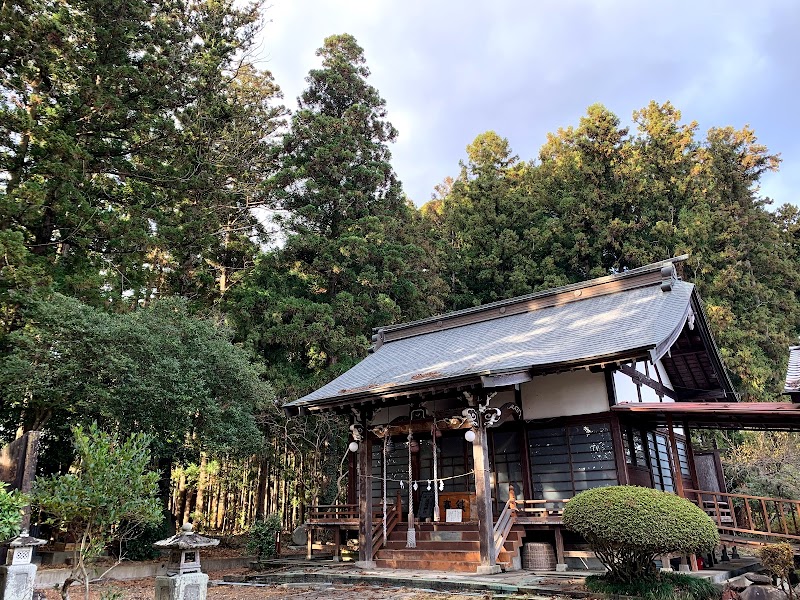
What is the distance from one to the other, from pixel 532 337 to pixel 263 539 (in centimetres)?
825

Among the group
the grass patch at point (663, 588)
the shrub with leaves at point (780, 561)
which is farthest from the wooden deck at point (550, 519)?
the grass patch at point (663, 588)

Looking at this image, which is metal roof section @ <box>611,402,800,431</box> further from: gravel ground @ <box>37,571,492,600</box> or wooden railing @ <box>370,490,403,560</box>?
wooden railing @ <box>370,490,403,560</box>

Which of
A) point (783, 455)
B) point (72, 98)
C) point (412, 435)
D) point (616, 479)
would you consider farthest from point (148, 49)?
point (783, 455)

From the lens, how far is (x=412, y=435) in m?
12.3

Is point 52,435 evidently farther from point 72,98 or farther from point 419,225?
point 419,225

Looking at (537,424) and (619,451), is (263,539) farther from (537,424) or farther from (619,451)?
(619,451)

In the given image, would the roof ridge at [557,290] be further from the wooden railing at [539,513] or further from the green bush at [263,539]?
the green bush at [263,539]

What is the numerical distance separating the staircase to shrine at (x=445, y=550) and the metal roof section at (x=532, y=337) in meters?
3.09

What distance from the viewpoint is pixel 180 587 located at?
21.9ft

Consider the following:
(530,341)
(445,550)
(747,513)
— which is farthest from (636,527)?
(530,341)

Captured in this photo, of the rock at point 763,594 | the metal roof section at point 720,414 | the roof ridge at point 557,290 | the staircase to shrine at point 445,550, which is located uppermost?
the roof ridge at point 557,290

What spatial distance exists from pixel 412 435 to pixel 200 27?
15.3 metres

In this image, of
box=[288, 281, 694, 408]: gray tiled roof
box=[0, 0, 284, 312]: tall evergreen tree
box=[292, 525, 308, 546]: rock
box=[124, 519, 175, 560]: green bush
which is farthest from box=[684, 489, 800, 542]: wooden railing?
box=[0, 0, 284, 312]: tall evergreen tree

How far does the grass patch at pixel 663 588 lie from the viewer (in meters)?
7.02
